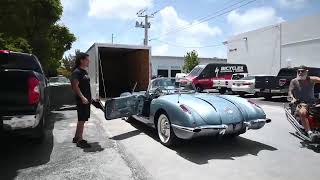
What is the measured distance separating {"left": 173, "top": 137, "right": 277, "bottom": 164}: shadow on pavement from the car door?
5.89ft

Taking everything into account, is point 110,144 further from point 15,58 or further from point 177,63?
point 177,63

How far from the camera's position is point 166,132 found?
7.40 m

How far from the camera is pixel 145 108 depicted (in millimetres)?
8711

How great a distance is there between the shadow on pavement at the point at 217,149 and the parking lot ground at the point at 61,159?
1.21m

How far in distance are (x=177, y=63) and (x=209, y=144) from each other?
184 ft

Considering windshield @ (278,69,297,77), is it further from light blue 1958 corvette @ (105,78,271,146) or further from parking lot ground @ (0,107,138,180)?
parking lot ground @ (0,107,138,180)

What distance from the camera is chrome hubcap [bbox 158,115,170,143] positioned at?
728 centimetres

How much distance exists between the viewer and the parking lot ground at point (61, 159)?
554cm

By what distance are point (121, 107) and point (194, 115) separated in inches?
107

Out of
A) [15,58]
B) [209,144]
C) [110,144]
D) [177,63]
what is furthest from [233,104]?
[177,63]

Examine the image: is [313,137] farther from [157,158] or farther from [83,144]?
[83,144]

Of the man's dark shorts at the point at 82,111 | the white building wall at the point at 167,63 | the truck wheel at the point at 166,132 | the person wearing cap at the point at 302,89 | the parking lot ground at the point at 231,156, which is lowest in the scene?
the parking lot ground at the point at 231,156

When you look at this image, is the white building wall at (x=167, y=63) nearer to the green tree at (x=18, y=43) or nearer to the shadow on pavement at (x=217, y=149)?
the green tree at (x=18, y=43)

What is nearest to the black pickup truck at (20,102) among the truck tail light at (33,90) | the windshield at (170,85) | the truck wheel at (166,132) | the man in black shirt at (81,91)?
the truck tail light at (33,90)
